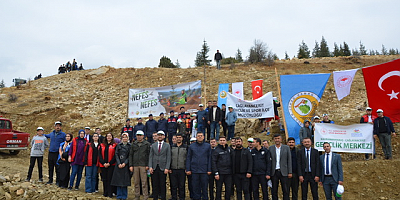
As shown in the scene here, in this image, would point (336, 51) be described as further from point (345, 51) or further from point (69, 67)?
point (69, 67)

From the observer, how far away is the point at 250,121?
1348 centimetres

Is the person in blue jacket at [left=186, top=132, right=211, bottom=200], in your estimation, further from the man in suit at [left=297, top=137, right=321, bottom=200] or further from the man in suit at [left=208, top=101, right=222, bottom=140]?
the man in suit at [left=208, top=101, right=222, bottom=140]

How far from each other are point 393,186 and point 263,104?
5.10 m

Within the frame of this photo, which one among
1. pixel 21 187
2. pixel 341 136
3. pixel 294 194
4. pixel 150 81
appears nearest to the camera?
pixel 294 194

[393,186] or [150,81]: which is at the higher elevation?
[150,81]

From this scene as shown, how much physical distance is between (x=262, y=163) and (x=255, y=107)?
470cm

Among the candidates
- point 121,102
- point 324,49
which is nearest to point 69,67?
point 121,102

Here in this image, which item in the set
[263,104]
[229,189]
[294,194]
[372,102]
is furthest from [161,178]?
[372,102]

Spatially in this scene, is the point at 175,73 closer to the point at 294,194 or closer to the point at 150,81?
the point at 150,81

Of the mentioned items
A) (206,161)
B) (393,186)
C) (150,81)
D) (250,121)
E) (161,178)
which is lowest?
(393,186)

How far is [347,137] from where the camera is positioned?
9484 mm

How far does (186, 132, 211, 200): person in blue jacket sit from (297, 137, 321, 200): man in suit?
2341 mm

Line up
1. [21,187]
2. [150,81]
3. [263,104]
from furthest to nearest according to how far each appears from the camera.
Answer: [150,81], [263,104], [21,187]

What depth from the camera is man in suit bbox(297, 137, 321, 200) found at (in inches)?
273
